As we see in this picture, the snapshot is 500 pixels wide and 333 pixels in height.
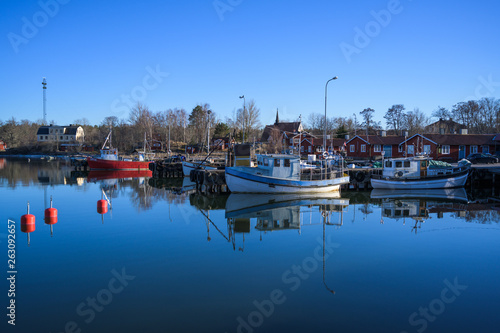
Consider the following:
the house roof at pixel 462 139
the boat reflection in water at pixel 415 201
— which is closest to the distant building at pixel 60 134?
the house roof at pixel 462 139

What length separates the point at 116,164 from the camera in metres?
52.0

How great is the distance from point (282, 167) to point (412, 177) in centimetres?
1168

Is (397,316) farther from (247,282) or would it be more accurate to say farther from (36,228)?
(36,228)

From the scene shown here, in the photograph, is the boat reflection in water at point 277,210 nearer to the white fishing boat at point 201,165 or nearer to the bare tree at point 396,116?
the white fishing boat at point 201,165

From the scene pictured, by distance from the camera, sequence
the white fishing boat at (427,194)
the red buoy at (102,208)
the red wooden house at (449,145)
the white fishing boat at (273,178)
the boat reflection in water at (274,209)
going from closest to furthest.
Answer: the boat reflection in water at (274,209) → the red buoy at (102,208) → the white fishing boat at (273,178) → the white fishing boat at (427,194) → the red wooden house at (449,145)

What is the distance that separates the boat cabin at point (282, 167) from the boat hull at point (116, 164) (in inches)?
1122

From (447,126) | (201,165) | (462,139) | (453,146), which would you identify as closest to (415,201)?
(201,165)

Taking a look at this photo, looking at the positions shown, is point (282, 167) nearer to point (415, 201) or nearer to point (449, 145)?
point (415, 201)

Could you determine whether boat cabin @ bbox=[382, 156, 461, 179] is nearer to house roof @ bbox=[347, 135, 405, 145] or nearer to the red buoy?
the red buoy

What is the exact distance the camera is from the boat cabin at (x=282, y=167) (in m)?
27.7

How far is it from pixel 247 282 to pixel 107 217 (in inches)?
463

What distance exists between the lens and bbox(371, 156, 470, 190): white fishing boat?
3125 centimetres

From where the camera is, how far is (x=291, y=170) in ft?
91.4

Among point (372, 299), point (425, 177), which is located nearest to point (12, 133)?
point (425, 177)
